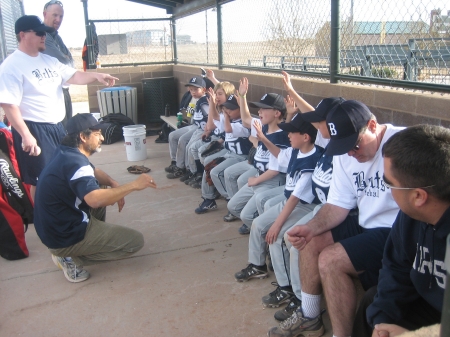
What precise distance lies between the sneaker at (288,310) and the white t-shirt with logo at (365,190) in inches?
27.1

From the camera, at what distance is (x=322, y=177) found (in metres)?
2.93

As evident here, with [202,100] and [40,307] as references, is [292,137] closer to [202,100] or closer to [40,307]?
[40,307]

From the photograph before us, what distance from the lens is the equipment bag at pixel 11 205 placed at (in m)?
3.79

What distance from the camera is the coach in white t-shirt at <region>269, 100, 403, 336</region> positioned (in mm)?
2330

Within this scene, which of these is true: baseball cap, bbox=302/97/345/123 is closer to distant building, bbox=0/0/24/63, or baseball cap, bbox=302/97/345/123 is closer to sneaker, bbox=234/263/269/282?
sneaker, bbox=234/263/269/282

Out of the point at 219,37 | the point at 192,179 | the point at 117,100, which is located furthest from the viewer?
the point at 117,100

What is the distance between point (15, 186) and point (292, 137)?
8.69ft

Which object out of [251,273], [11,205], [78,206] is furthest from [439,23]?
[11,205]

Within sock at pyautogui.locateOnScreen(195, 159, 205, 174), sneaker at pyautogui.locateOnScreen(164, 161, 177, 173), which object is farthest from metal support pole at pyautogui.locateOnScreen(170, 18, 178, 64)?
sock at pyautogui.locateOnScreen(195, 159, 205, 174)

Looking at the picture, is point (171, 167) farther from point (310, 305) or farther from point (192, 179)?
point (310, 305)

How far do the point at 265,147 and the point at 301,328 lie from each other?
1713mm

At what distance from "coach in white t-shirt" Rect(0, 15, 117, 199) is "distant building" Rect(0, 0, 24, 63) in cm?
270

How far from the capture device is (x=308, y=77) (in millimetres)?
4586

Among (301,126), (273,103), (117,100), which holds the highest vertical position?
(273,103)
